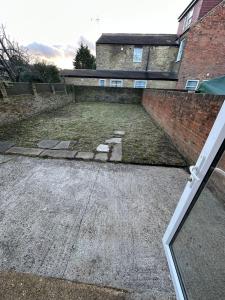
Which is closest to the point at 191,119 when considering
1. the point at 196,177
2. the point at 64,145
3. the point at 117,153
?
the point at 117,153

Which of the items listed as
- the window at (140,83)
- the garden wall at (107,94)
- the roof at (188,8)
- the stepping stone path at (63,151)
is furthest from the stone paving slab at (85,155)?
the roof at (188,8)

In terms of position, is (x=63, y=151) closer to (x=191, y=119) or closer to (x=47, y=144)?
(x=47, y=144)

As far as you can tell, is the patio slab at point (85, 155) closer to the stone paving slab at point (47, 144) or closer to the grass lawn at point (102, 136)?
the grass lawn at point (102, 136)

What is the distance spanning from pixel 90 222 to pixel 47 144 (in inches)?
108

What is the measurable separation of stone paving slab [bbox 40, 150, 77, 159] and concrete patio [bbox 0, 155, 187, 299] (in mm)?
352

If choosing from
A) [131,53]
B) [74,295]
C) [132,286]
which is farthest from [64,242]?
[131,53]

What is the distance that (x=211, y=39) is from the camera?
1071cm

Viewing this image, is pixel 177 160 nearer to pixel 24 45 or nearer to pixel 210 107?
pixel 210 107

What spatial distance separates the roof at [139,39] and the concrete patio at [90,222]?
54.0ft

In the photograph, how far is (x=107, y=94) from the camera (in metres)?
12.1

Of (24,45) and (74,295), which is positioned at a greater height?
(24,45)

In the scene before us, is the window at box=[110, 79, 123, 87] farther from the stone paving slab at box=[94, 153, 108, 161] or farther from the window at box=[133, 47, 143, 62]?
the stone paving slab at box=[94, 153, 108, 161]

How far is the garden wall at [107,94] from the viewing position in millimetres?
11797

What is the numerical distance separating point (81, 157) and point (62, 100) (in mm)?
7351
